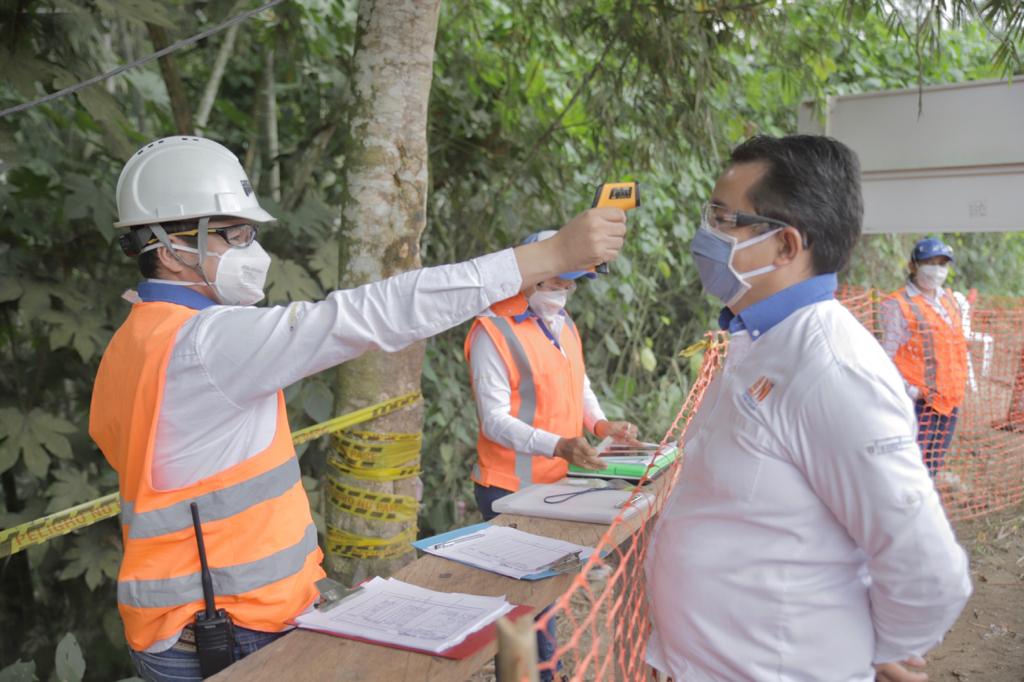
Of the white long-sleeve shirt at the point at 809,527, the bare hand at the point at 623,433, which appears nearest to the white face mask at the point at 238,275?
the white long-sleeve shirt at the point at 809,527

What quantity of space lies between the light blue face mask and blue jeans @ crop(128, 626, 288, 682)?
4.42 ft

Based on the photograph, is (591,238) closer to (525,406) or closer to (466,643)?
(466,643)

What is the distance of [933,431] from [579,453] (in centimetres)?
438

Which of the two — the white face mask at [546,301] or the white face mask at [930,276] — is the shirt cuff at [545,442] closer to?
the white face mask at [546,301]

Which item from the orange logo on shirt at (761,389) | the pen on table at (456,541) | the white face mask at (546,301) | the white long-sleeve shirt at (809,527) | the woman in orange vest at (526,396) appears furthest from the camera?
the white face mask at (546,301)

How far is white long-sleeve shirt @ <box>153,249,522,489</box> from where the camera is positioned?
5.90 feet

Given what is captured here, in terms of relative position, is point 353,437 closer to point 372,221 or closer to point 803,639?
point 372,221

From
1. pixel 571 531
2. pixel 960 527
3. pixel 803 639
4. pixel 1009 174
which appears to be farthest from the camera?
pixel 960 527

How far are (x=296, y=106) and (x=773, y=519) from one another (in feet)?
17.1

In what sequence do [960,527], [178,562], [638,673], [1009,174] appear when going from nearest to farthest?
[178,562], [638,673], [1009,174], [960,527]

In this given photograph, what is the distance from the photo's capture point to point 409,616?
1941 millimetres

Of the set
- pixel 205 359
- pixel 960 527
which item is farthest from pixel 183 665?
pixel 960 527

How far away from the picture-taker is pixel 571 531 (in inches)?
100

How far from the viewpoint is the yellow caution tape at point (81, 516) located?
104 inches
